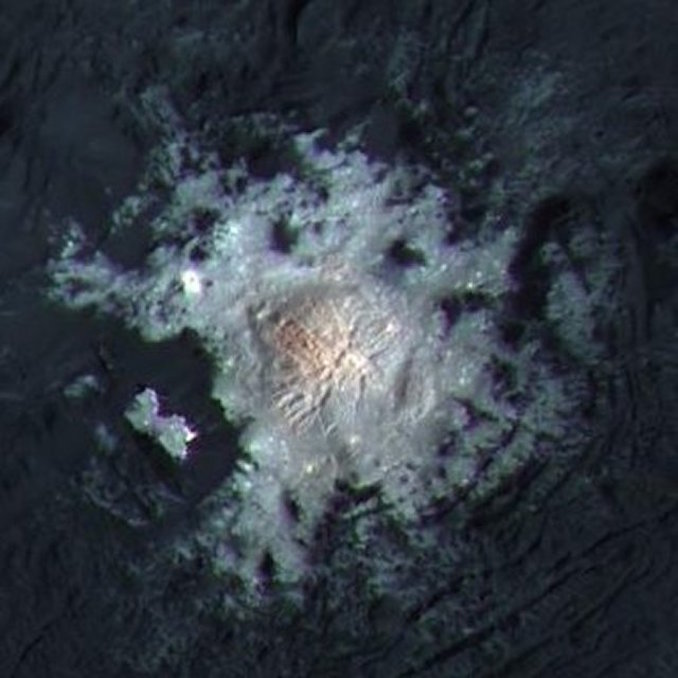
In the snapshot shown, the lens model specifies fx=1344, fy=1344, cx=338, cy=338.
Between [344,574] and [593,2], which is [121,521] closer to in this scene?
[344,574]

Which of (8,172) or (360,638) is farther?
(8,172)

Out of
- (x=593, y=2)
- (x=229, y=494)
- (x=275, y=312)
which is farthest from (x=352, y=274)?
(x=593, y=2)

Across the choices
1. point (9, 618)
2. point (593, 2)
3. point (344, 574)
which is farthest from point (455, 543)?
point (593, 2)

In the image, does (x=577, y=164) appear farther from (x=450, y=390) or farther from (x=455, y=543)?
(x=455, y=543)

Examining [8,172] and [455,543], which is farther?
[8,172]

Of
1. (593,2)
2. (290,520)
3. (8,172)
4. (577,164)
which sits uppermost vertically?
(8,172)

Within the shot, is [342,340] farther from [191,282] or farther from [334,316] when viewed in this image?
[191,282]

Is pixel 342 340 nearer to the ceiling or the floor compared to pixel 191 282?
nearer to the floor

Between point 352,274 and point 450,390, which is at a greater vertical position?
point 352,274

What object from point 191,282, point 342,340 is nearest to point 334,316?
point 342,340
